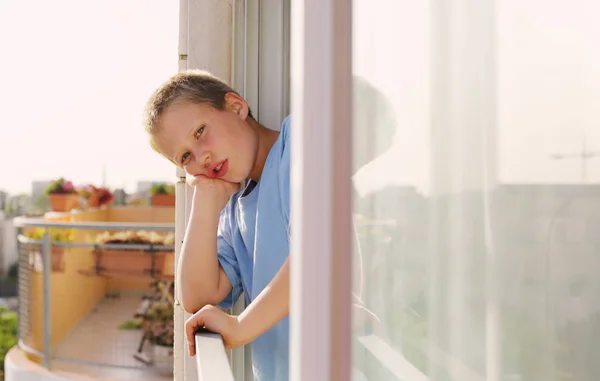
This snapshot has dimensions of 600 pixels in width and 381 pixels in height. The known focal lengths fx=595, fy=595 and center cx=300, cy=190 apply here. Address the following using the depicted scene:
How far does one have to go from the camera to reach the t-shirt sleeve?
121cm

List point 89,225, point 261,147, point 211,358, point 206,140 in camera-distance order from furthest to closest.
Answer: point 89,225 < point 261,147 < point 206,140 < point 211,358

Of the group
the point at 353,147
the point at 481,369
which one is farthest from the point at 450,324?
the point at 353,147

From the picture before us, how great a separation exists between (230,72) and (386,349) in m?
1.06

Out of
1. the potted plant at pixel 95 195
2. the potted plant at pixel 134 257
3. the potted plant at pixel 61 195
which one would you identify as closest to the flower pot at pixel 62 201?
the potted plant at pixel 61 195

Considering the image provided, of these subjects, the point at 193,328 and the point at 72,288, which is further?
the point at 72,288

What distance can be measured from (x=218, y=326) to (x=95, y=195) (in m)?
5.64

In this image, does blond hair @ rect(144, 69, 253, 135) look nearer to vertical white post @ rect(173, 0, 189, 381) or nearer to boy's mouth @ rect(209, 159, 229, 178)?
boy's mouth @ rect(209, 159, 229, 178)

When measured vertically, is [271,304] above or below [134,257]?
above

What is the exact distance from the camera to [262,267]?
1.10m

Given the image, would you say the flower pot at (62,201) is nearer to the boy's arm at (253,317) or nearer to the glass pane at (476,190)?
the boy's arm at (253,317)

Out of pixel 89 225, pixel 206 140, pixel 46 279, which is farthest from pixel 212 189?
pixel 46 279

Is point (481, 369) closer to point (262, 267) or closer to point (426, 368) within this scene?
point (426, 368)

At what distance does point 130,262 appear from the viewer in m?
4.55

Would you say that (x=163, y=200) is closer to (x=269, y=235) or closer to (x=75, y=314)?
(x=75, y=314)
